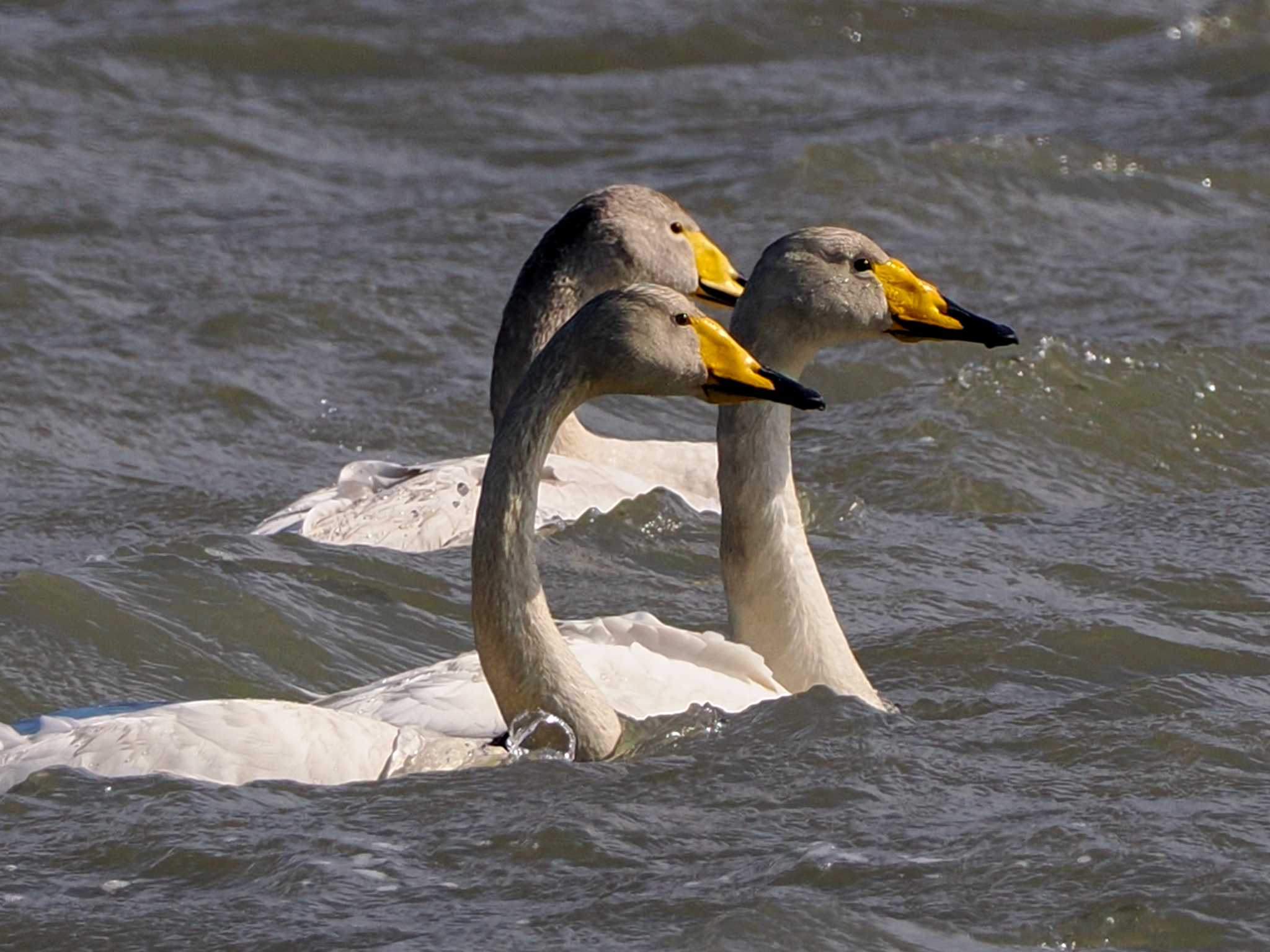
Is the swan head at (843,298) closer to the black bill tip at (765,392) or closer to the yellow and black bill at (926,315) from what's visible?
the yellow and black bill at (926,315)

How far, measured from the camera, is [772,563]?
6.61 metres

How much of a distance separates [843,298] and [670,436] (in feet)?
13.3

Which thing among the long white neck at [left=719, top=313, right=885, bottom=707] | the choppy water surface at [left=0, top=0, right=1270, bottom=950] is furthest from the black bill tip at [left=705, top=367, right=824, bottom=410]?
the choppy water surface at [left=0, top=0, right=1270, bottom=950]

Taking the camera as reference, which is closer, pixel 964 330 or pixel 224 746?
pixel 224 746

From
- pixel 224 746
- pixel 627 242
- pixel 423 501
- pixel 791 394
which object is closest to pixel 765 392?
pixel 791 394

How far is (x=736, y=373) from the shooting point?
5.96 m

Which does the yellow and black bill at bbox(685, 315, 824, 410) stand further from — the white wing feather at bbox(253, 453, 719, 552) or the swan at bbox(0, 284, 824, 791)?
the white wing feather at bbox(253, 453, 719, 552)

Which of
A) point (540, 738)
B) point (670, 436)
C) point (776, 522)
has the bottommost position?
point (670, 436)

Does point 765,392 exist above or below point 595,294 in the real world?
above

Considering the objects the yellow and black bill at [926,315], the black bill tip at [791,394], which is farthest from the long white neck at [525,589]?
the yellow and black bill at [926,315]

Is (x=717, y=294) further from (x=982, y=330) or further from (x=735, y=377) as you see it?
(x=735, y=377)

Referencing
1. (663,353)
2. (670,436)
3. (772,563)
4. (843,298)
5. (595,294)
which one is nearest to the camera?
(663,353)

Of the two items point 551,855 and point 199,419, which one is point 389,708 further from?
point 199,419

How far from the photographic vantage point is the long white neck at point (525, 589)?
229 inches
